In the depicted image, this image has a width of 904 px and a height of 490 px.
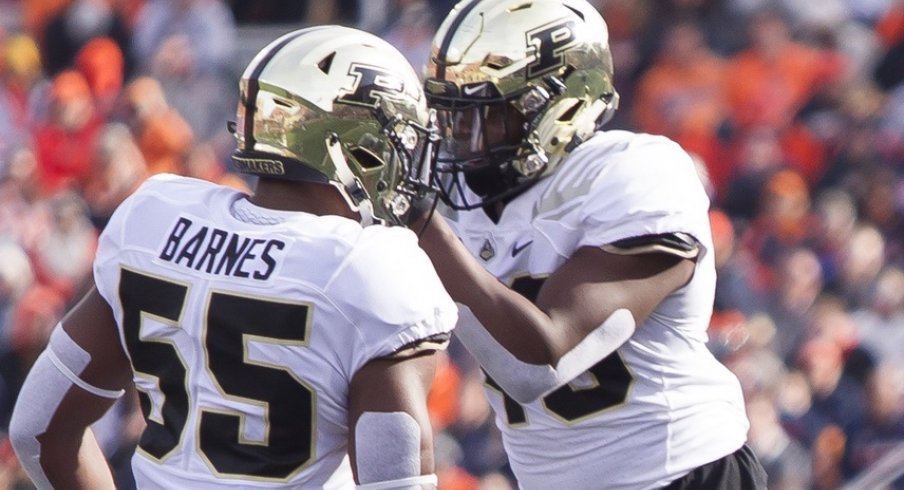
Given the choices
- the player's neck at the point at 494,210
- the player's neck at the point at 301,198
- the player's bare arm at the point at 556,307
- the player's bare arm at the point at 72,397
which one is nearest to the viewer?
the player's neck at the point at 301,198

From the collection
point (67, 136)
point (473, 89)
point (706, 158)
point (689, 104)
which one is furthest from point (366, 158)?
point (689, 104)

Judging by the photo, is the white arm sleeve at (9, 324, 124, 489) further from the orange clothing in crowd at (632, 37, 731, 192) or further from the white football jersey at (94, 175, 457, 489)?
the orange clothing in crowd at (632, 37, 731, 192)

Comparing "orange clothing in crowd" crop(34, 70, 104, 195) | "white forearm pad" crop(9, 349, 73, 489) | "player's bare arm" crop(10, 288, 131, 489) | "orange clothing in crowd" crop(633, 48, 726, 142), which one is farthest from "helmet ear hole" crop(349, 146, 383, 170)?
"orange clothing in crowd" crop(633, 48, 726, 142)

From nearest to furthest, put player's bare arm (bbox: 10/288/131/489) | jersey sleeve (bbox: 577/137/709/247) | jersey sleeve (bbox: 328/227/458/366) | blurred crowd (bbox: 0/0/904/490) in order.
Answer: jersey sleeve (bbox: 328/227/458/366)
player's bare arm (bbox: 10/288/131/489)
jersey sleeve (bbox: 577/137/709/247)
blurred crowd (bbox: 0/0/904/490)

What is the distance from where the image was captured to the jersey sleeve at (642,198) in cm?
331

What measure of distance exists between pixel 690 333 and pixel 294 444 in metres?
1.07

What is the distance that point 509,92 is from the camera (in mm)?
3484

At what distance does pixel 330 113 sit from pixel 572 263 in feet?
2.24

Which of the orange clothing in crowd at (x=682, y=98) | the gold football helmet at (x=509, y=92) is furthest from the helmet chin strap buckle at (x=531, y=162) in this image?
the orange clothing in crowd at (x=682, y=98)

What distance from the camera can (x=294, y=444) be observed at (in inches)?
107

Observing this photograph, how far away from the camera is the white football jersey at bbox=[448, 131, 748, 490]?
11.1ft

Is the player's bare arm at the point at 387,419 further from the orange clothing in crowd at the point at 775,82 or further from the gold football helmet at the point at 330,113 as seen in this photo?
the orange clothing in crowd at the point at 775,82

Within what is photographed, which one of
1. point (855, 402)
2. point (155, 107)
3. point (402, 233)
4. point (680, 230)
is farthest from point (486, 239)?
point (155, 107)

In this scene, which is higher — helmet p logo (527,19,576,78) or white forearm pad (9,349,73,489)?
helmet p logo (527,19,576,78)
